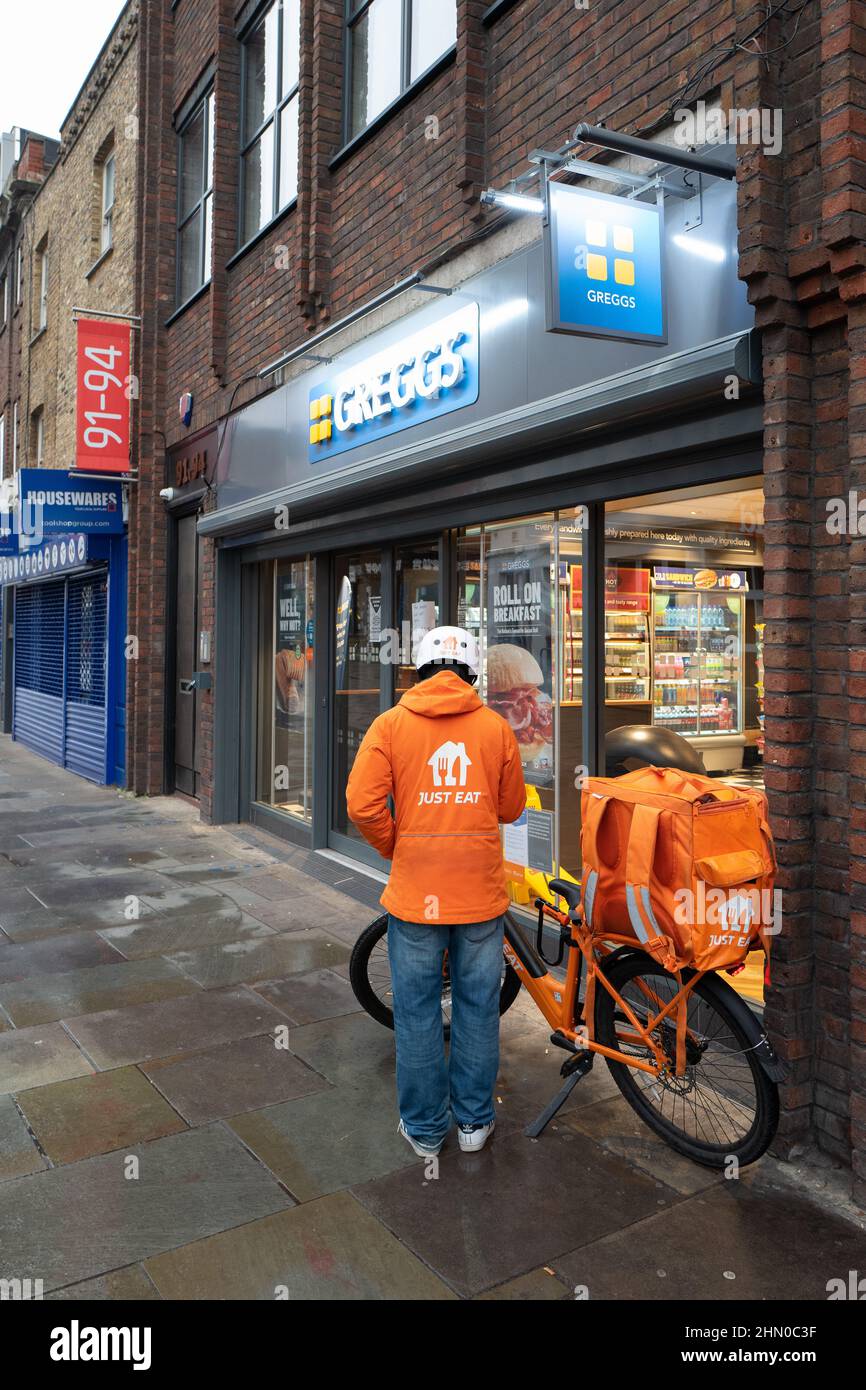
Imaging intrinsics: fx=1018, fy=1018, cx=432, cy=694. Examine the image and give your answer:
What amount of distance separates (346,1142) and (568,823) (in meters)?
2.51

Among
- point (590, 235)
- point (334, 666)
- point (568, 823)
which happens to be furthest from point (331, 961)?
point (590, 235)

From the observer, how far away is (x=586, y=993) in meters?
4.02

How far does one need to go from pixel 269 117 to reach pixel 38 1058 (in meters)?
8.56

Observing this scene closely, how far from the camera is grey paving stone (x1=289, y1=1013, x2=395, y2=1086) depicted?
4.53 meters

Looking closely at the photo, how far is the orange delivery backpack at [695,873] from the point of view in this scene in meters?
3.42

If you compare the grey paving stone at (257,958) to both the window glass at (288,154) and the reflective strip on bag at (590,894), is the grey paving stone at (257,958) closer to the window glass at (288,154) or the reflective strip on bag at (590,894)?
the reflective strip on bag at (590,894)

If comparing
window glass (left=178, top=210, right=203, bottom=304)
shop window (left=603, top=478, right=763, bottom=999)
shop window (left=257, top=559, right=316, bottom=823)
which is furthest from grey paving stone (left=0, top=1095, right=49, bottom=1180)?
window glass (left=178, top=210, right=203, bottom=304)

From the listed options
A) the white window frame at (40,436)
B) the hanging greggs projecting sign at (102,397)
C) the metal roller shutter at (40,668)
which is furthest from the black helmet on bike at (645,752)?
the white window frame at (40,436)

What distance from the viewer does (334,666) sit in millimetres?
8648

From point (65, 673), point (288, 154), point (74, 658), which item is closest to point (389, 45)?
point (288, 154)

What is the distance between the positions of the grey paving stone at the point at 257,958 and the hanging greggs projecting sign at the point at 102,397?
7436 mm

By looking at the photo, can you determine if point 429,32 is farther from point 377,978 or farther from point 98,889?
point 98,889

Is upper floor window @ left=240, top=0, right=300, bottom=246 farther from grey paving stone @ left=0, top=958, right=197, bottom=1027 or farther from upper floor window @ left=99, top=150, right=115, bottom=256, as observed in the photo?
grey paving stone @ left=0, top=958, right=197, bottom=1027
